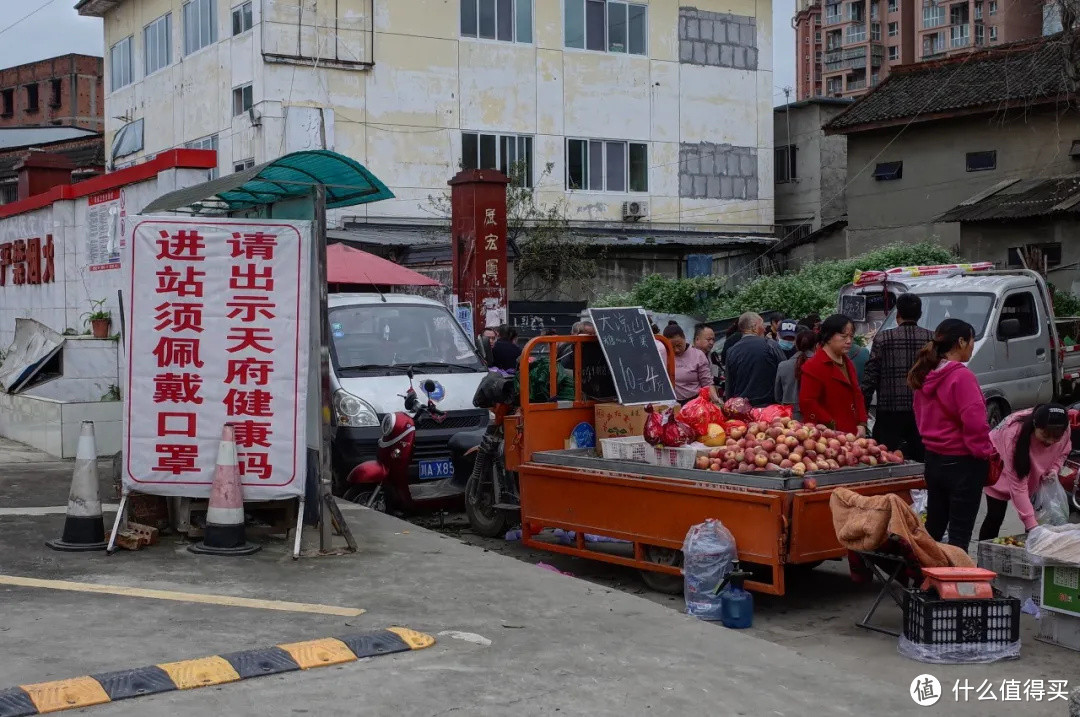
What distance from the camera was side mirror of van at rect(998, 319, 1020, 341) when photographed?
14930 mm

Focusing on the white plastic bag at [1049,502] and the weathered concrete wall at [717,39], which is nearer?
the white plastic bag at [1049,502]

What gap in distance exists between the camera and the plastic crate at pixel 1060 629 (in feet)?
22.4

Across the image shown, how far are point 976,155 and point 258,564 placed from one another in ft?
89.9

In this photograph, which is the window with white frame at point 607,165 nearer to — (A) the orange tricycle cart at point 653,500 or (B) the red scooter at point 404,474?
(B) the red scooter at point 404,474

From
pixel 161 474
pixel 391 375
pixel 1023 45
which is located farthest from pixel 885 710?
pixel 1023 45

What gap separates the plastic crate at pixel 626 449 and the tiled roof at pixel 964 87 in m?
22.8

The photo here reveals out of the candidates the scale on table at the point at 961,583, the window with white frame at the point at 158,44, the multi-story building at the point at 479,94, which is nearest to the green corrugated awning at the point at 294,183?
the scale on table at the point at 961,583

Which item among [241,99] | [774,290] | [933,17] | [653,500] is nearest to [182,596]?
[653,500]

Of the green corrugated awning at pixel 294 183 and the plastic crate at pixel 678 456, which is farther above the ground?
the green corrugated awning at pixel 294 183

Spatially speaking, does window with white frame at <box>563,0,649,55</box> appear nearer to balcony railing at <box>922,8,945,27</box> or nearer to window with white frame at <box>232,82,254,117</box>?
window with white frame at <box>232,82,254,117</box>

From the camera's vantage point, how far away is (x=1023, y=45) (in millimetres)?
32344

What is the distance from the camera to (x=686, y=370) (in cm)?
1130

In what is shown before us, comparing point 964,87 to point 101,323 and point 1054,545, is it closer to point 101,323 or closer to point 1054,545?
point 101,323

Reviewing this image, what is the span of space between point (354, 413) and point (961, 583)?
230 inches
